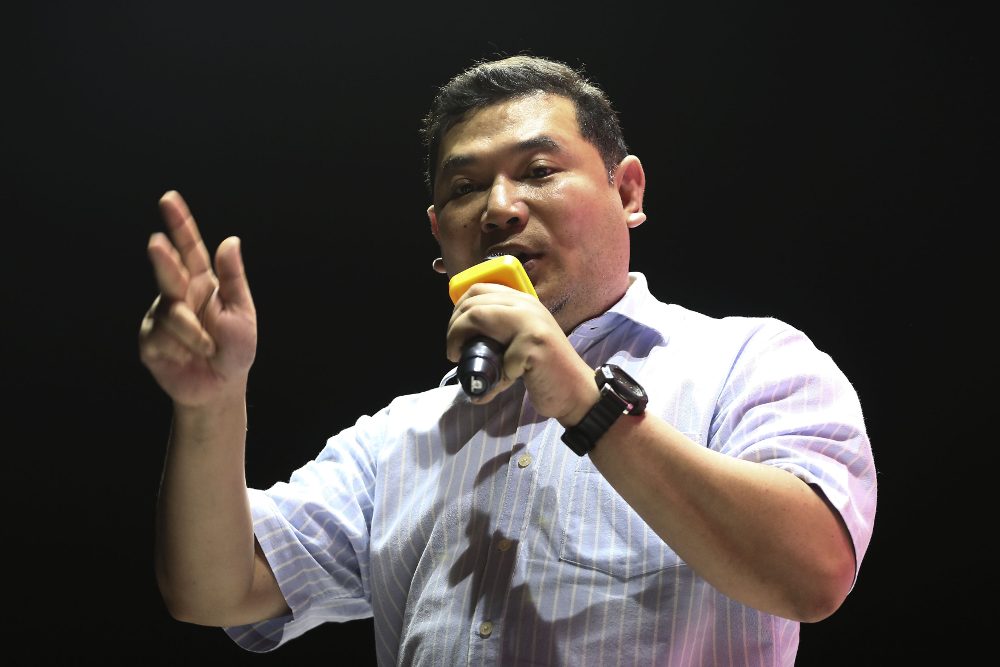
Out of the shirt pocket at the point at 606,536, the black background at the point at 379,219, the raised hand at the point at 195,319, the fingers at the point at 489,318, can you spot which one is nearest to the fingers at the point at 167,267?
the raised hand at the point at 195,319

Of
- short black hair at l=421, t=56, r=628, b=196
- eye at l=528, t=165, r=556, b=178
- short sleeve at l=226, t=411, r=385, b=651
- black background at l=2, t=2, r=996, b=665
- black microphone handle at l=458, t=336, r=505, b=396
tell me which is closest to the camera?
black microphone handle at l=458, t=336, r=505, b=396

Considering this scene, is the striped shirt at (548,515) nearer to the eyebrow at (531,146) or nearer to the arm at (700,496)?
the arm at (700,496)

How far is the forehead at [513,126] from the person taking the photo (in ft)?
5.27

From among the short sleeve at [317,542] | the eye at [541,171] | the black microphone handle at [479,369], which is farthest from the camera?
the eye at [541,171]

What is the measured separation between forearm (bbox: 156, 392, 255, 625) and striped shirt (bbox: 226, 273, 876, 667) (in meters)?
0.11

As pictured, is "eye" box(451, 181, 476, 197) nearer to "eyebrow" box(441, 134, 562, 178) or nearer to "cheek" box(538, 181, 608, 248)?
"eyebrow" box(441, 134, 562, 178)

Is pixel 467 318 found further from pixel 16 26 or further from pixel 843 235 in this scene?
pixel 16 26

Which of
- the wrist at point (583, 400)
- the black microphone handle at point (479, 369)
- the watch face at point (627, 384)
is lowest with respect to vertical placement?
the wrist at point (583, 400)

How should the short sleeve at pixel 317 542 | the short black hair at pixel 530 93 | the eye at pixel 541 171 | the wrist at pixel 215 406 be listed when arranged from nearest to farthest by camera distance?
the wrist at pixel 215 406 < the short sleeve at pixel 317 542 < the eye at pixel 541 171 < the short black hair at pixel 530 93

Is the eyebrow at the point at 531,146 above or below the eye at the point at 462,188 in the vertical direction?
above

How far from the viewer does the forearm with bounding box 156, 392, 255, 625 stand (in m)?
1.18

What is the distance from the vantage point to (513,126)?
5.35ft

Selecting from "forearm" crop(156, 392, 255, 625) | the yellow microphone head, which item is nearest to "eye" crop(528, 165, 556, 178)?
the yellow microphone head

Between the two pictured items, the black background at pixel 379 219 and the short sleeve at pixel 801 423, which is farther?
the black background at pixel 379 219
